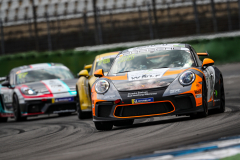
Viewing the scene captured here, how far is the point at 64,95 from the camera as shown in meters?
11.6

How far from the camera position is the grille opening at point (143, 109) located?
22.0ft

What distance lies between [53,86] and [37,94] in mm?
437

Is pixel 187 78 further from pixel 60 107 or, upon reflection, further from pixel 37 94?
pixel 37 94

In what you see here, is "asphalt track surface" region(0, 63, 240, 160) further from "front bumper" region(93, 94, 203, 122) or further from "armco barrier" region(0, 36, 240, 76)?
"armco barrier" region(0, 36, 240, 76)

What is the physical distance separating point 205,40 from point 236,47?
1.26 meters

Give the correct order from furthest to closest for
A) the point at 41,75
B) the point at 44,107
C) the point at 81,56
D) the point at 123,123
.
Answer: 1. the point at 81,56
2. the point at 41,75
3. the point at 44,107
4. the point at 123,123

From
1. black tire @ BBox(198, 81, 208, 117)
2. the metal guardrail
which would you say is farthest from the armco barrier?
black tire @ BBox(198, 81, 208, 117)

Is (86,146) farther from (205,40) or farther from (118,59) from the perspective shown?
(205,40)

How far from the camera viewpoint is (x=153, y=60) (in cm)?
759

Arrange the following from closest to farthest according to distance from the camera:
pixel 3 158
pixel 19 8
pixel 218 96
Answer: pixel 3 158 → pixel 218 96 → pixel 19 8

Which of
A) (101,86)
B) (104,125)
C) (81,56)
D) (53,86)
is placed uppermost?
(101,86)

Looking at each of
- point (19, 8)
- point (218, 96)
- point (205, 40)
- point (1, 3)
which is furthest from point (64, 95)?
point (1, 3)

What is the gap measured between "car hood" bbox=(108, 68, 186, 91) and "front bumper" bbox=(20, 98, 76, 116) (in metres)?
4.67

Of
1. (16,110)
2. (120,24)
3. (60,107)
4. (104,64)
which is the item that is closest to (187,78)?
(104,64)
